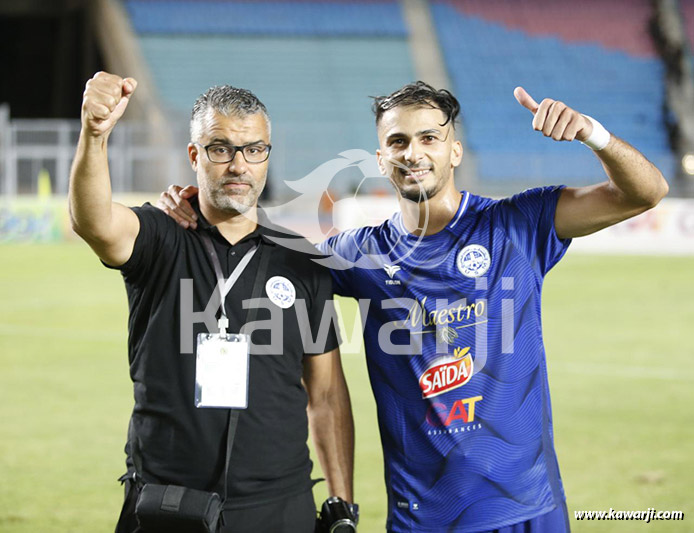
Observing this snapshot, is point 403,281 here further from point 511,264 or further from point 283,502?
point 283,502

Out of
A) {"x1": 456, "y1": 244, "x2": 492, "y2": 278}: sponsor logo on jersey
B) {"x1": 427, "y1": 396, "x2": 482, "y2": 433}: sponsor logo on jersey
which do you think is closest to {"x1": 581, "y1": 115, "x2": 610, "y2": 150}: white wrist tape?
{"x1": 456, "y1": 244, "x2": 492, "y2": 278}: sponsor logo on jersey

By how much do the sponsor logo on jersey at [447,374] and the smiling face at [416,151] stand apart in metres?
0.61

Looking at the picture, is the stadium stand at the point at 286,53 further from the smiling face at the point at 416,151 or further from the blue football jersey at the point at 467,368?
the blue football jersey at the point at 467,368

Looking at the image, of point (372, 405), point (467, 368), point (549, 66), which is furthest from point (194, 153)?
point (549, 66)

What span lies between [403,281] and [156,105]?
28.0m

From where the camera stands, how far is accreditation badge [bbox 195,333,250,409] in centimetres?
316

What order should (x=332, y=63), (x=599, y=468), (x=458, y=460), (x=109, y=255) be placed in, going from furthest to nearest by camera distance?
(x=332, y=63) < (x=599, y=468) < (x=458, y=460) < (x=109, y=255)

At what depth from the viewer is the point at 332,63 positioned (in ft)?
114

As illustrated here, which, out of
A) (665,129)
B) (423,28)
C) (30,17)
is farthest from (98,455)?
(30,17)

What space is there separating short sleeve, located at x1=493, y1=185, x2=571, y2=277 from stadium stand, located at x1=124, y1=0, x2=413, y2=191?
89.6 feet

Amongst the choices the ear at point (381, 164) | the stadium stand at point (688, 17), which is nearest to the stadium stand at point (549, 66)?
the stadium stand at point (688, 17)

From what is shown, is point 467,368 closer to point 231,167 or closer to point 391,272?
point 391,272

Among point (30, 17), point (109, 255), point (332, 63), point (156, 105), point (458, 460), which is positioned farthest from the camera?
point (30, 17)

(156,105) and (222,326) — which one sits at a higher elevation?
(156,105)
